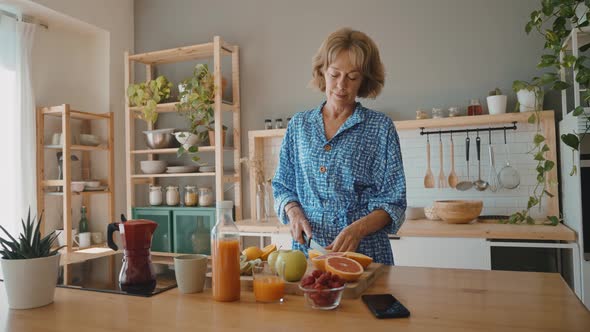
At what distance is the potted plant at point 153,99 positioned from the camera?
4.23 meters

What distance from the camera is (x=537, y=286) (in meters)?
1.33

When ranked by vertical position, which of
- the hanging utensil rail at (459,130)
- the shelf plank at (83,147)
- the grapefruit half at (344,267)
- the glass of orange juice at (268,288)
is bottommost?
the glass of orange juice at (268,288)

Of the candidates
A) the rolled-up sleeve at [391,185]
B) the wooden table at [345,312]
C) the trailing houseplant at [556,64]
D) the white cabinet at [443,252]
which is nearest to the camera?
the wooden table at [345,312]

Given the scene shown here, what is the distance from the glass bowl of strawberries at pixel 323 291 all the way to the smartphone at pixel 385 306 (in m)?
0.09

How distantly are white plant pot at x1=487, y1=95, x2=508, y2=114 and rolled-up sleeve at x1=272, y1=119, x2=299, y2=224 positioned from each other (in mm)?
2005

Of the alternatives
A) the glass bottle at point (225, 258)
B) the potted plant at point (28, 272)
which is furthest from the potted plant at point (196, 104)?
the glass bottle at point (225, 258)

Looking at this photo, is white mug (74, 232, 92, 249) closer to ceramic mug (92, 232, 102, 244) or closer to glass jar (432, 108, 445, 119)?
ceramic mug (92, 232, 102, 244)

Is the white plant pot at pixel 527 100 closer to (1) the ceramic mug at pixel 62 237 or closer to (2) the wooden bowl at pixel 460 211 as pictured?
(2) the wooden bowl at pixel 460 211

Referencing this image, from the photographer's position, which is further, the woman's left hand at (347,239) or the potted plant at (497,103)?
the potted plant at (497,103)

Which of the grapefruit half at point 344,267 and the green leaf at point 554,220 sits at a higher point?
the grapefruit half at point 344,267

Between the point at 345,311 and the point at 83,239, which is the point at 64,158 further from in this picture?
the point at 345,311

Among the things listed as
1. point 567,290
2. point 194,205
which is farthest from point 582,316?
point 194,205

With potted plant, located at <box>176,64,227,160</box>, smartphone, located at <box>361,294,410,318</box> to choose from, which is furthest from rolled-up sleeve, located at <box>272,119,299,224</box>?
potted plant, located at <box>176,64,227,160</box>

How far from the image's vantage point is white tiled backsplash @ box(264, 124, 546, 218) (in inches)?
137
